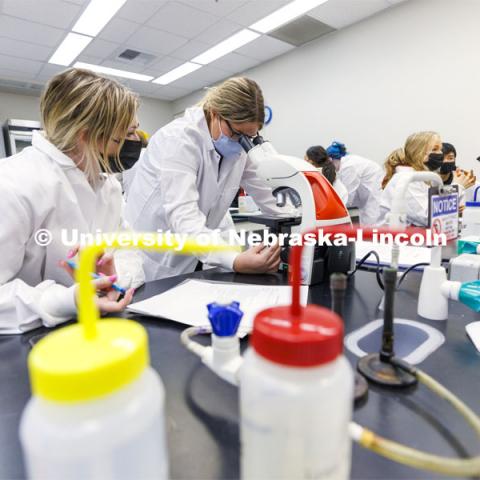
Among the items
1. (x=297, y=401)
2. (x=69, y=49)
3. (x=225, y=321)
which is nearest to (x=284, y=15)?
(x=69, y=49)

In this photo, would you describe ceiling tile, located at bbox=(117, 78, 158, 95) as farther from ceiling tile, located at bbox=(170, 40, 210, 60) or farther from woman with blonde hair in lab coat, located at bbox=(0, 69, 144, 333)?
woman with blonde hair in lab coat, located at bbox=(0, 69, 144, 333)

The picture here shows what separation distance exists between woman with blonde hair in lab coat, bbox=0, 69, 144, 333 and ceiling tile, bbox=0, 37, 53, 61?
3.87 metres

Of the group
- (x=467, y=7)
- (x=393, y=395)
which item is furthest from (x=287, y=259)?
(x=467, y=7)

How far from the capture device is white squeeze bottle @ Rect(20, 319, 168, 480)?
21cm

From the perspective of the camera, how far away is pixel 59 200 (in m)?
0.89

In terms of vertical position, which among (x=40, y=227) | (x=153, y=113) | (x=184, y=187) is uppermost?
(x=153, y=113)

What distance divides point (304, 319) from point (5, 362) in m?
0.58

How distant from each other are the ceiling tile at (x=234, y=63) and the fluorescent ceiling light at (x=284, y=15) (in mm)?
840

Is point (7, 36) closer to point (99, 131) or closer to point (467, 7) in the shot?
point (99, 131)

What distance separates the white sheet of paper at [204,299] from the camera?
2.39 feet

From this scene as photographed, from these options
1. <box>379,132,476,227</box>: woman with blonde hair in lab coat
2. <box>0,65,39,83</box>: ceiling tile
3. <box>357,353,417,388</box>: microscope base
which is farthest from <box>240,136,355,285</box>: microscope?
<box>0,65,39,83</box>: ceiling tile

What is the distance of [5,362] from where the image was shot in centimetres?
60

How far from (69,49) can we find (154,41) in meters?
1.04

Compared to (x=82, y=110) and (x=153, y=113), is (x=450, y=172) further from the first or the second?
(x=153, y=113)
